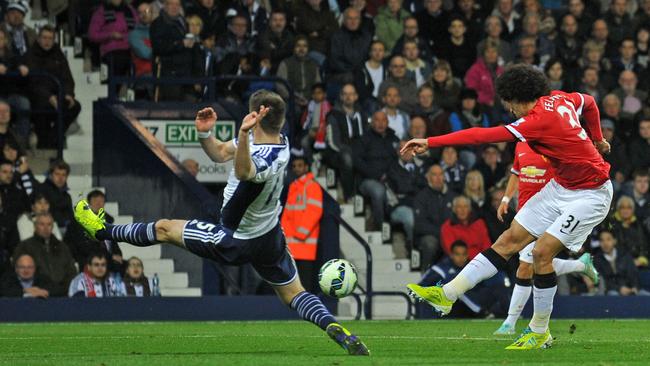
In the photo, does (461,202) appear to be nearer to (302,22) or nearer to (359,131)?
(359,131)

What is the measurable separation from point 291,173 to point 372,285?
77.2 inches

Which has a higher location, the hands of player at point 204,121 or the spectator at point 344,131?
the hands of player at point 204,121

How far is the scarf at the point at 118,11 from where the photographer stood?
21344 mm

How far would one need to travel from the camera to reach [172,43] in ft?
69.0

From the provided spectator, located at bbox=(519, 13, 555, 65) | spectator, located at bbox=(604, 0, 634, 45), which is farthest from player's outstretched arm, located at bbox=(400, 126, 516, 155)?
spectator, located at bbox=(604, 0, 634, 45)

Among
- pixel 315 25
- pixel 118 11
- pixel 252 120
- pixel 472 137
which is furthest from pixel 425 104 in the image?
pixel 252 120

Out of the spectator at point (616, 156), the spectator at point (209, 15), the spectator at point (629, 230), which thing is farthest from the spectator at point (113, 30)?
the spectator at point (629, 230)

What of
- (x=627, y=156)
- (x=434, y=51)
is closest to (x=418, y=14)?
(x=434, y=51)

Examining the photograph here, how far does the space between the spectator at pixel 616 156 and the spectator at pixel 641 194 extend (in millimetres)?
393

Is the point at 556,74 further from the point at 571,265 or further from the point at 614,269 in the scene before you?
the point at 571,265

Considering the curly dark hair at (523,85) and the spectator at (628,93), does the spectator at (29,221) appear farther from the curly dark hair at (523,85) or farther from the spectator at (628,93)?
the spectator at (628,93)

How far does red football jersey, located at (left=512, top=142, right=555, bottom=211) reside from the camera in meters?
15.3

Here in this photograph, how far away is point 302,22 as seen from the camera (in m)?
22.9

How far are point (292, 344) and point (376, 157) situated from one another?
8.52 m
